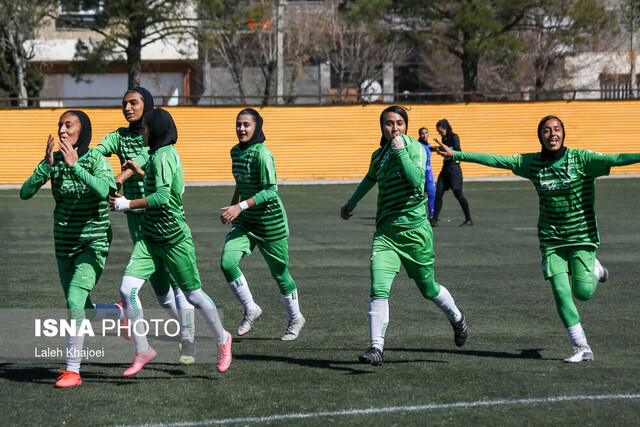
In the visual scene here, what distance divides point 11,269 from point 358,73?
40.8 metres

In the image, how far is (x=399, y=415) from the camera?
5391 mm

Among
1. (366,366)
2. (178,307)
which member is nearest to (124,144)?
(178,307)

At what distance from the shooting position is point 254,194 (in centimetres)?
767

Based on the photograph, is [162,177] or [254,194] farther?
[254,194]

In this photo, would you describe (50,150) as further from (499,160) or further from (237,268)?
(499,160)

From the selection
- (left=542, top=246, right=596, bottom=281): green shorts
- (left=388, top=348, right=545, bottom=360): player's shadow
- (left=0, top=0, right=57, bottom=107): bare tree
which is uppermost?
(left=0, top=0, right=57, bottom=107): bare tree

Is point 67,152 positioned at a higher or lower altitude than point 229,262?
higher

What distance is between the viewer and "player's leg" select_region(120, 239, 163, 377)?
6.33 m

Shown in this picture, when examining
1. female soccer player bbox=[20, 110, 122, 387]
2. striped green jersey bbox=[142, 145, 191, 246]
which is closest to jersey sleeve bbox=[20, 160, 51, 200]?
female soccer player bbox=[20, 110, 122, 387]

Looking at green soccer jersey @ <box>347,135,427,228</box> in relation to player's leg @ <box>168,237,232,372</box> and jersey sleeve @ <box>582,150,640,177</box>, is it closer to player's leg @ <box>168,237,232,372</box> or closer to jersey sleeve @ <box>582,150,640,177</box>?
jersey sleeve @ <box>582,150,640,177</box>

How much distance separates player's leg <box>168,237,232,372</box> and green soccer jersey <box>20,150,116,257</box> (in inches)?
18.4

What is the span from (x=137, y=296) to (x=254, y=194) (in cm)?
164

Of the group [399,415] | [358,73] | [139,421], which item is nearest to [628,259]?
[399,415]

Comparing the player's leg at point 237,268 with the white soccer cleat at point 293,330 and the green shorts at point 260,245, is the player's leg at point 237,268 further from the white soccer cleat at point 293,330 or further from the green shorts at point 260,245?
the white soccer cleat at point 293,330
